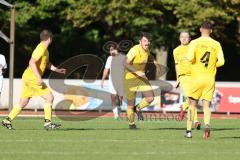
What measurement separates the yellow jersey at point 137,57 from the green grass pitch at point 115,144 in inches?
53.0

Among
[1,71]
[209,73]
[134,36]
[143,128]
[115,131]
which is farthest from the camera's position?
[134,36]

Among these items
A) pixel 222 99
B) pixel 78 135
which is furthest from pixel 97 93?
pixel 78 135

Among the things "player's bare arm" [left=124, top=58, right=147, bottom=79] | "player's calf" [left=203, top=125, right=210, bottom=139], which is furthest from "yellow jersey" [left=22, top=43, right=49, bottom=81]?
"player's calf" [left=203, top=125, right=210, bottom=139]

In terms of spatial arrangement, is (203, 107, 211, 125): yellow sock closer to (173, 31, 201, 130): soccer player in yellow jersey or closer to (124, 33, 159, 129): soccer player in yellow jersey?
(124, 33, 159, 129): soccer player in yellow jersey

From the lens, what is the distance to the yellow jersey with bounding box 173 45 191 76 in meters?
20.0

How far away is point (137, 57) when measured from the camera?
1811cm

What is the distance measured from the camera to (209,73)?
1535cm

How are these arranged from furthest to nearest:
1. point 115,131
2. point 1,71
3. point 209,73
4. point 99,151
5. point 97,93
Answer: point 97,93, point 1,71, point 115,131, point 209,73, point 99,151

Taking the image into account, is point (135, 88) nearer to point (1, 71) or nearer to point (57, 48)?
point (1, 71)

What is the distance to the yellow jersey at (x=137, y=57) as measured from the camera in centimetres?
1798

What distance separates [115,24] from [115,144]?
30092 mm

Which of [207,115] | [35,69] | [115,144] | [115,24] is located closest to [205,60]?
[207,115]

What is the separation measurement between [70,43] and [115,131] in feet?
93.9

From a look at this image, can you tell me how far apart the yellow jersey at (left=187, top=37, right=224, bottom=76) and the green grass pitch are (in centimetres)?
133
